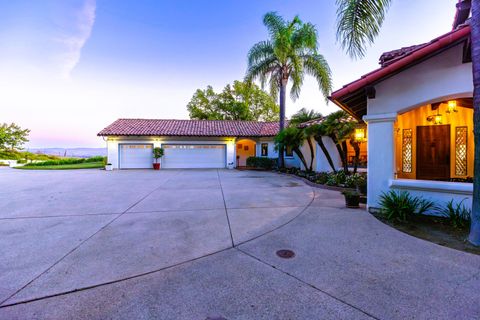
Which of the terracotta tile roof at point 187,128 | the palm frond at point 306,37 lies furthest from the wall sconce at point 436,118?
the terracotta tile roof at point 187,128

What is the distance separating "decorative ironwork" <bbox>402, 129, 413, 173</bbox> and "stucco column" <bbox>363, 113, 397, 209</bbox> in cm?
394

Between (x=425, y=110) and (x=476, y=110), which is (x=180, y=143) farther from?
(x=476, y=110)

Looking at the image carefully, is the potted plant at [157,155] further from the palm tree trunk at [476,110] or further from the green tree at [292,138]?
the palm tree trunk at [476,110]

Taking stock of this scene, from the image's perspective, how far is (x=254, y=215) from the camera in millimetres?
5426

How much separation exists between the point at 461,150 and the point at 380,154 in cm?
445

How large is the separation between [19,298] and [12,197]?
817cm

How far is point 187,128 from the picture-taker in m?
21.0

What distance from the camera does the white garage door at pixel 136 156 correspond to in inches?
750

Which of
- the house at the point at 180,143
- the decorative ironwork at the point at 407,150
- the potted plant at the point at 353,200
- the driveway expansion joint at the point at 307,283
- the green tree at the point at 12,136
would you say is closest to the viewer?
the driveway expansion joint at the point at 307,283

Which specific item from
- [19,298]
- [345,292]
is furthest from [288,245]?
[19,298]

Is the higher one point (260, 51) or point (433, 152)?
point (260, 51)

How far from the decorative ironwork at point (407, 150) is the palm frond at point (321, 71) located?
6161 millimetres

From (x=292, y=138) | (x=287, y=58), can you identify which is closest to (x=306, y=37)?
(x=287, y=58)

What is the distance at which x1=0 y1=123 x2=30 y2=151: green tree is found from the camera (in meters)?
26.9
